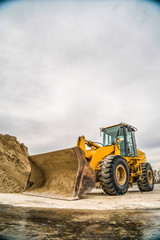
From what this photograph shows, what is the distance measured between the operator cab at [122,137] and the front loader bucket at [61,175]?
9.03 ft

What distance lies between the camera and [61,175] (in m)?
4.66

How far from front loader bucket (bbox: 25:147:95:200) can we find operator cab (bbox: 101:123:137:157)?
2.75 meters

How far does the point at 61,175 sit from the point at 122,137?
3196 millimetres

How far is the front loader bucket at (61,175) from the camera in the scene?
397cm

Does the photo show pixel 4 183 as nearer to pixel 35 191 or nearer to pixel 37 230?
pixel 35 191

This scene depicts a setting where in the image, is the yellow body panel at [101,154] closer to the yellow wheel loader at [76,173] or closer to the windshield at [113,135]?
the yellow wheel loader at [76,173]

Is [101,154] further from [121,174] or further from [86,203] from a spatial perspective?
[86,203]

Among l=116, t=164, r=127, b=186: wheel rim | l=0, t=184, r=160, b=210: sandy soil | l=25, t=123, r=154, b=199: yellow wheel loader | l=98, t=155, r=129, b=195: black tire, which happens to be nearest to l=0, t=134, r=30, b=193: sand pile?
l=25, t=123, r=154, b=199: yellow wheel loader

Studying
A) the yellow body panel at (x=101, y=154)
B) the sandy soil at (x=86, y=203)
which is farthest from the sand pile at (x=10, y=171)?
A: the yellow body panel at (x=101, y=154)

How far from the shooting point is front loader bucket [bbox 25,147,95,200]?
3.97 metres

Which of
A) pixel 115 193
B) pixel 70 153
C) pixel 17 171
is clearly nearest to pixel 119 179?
pixel 115 193

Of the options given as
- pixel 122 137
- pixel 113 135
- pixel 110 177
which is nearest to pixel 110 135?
pixel 113 135

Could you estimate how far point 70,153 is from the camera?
438cm

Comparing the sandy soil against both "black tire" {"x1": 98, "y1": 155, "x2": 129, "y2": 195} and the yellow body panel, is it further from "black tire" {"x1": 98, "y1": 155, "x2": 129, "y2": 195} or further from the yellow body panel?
the yellow body panel
